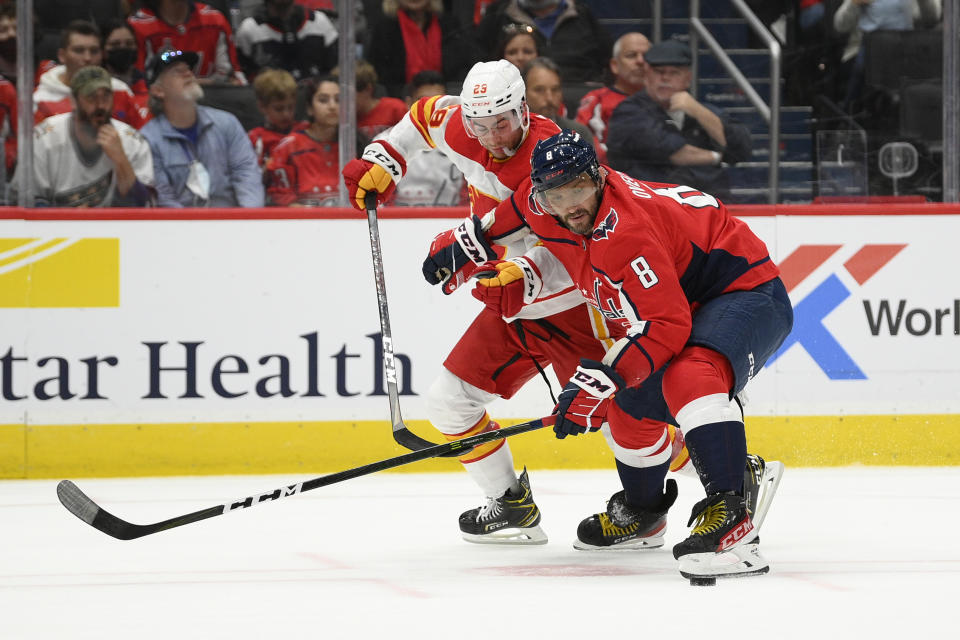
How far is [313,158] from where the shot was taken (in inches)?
201

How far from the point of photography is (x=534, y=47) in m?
5.10

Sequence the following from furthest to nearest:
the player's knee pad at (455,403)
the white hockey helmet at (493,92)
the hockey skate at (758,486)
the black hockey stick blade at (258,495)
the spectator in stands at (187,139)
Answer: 1. the spectator in stands at (187,139)
2. the player's knee pad at (455,403)
3. the white hockey helmet at (493,92)
4. the hockey skate at (758,486)
5. the black hockey stick blade at (258,495)

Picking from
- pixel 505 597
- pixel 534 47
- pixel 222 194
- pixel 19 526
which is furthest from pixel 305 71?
pixel 505 597

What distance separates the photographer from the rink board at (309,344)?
16.2 feet

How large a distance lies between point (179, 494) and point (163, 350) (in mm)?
621

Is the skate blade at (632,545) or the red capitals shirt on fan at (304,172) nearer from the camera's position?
the skate blade at (632,545)

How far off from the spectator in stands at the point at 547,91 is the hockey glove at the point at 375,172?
1191mm

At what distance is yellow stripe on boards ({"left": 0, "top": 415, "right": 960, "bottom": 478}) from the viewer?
195 inches

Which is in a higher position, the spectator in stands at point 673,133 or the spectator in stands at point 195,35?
the spectator in stands at point 195,35

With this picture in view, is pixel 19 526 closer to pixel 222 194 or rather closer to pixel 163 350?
pixel 163 350

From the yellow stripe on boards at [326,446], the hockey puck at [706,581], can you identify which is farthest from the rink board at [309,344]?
the hockey puck at [706,581]

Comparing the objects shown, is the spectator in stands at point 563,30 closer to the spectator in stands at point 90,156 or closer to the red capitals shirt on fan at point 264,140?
the red capitals shirt on fan at point 264,140

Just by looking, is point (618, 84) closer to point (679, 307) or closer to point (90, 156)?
point (90, 156)

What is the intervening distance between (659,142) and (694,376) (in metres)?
2.32
